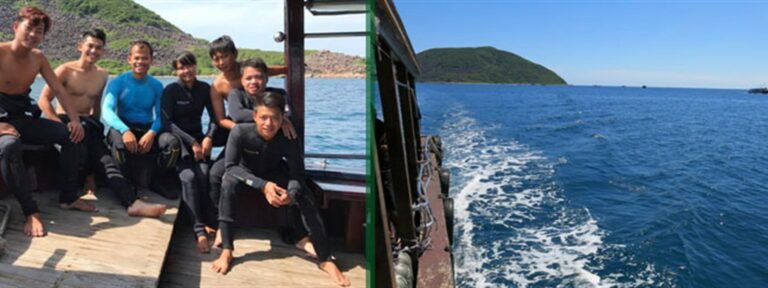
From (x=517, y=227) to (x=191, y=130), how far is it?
9981 millimetres

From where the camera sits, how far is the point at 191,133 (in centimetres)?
379

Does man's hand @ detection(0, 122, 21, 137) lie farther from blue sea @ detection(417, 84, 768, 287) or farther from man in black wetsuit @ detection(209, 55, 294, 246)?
blue sea @ detection(417, 84, 768, 287)

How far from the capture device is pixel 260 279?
3.10 metres

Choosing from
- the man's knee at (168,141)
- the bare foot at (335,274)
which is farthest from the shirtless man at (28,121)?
the bare foot at (335,274)

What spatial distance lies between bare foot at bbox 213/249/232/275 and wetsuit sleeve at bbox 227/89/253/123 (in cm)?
86

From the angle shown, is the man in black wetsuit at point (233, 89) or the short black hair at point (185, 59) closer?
the man in black wetsuit at point (233, 89)

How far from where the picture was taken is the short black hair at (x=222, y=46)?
11.0 feet

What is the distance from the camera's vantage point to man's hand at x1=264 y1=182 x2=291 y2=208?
2947 mm

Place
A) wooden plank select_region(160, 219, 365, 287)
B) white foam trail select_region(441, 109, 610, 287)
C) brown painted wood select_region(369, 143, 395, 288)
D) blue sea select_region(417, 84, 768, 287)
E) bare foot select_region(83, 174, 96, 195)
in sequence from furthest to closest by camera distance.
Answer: blue sea select_region(417, 84, 768, 287)
white foam trail select_region(441, 109, 610, 287)
bare foot select_region(83, 174, 96, 195)
wooden plank select_region(160, 219, 365, 287)
brown painted wood select_region(369, 143, 395, 288)

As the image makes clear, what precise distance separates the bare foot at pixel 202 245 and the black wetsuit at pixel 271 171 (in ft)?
1.70

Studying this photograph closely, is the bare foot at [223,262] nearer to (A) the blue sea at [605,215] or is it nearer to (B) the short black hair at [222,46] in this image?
(B) the short black hair at [222,46]

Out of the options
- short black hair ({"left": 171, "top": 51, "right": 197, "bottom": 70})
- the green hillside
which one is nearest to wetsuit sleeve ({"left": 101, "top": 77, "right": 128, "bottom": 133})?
the green hillside

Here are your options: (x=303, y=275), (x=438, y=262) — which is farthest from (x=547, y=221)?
(x=303, y=275)

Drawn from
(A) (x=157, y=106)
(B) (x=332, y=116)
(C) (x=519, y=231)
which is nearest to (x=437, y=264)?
(B) (x=332, y=116)
